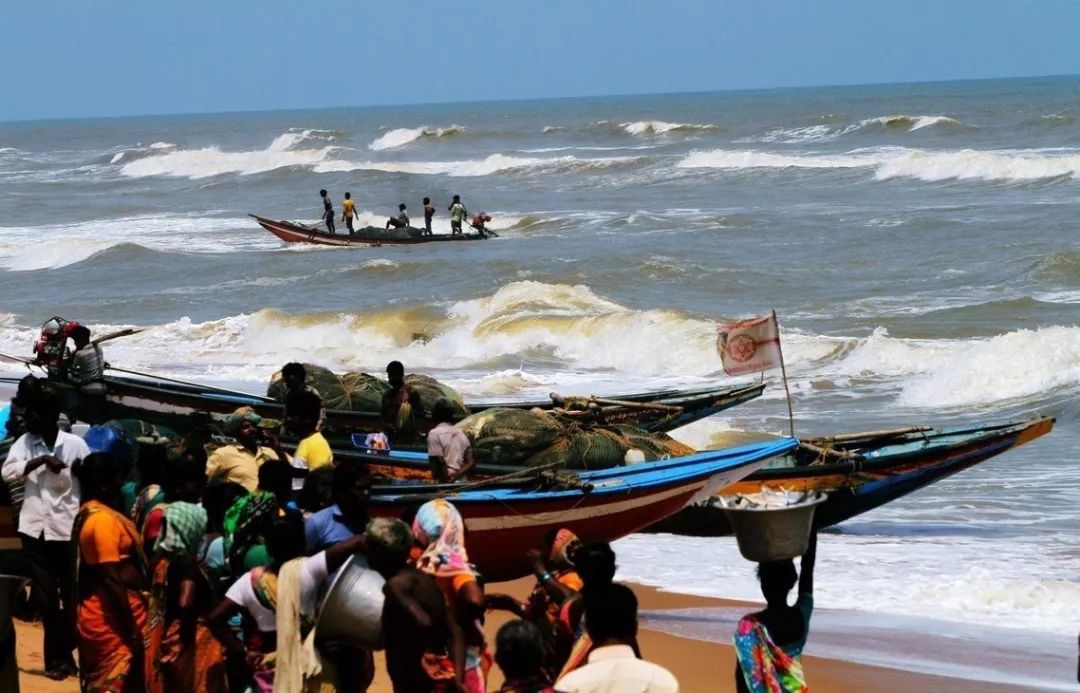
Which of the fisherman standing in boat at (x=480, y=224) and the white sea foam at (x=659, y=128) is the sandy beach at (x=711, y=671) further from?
the white sea foam at (x=659, y=128)

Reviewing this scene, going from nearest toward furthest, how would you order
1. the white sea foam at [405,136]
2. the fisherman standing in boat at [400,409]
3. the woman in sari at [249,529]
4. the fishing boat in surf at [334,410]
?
the woman in sari at [249,529] → the fisherman standing in boat at [400,409] → the fishing boat in surf at [334,410] → the white sea foam at [405,136]

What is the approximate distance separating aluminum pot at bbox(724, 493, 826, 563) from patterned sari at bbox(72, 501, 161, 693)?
1998 millimetres

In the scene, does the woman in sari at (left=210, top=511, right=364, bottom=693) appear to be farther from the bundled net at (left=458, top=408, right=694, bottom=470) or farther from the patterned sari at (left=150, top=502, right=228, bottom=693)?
the bundled net at (left=458, top=408, right=694, bottom=470)

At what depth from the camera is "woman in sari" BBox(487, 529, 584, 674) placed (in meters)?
4.79

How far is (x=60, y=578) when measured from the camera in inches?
246

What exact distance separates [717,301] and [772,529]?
19499 millimetres

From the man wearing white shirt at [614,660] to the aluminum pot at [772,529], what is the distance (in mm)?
550

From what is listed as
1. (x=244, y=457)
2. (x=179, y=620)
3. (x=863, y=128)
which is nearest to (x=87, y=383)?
(x=244, y=457)

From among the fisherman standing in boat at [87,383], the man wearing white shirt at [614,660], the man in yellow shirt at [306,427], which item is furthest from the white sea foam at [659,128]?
the man wearing white shirt at [614,660]

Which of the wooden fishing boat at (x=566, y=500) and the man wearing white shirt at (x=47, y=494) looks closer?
the man wearing white shirt at (x=47, y=494)

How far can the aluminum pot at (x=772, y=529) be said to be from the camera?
4.34 meters

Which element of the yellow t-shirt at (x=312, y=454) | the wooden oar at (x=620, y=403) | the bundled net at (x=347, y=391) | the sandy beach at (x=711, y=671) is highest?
the yellow t-shirt at (x=312, y=454)

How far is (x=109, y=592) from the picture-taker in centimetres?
517

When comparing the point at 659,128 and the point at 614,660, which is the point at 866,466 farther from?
the point at 659,128
